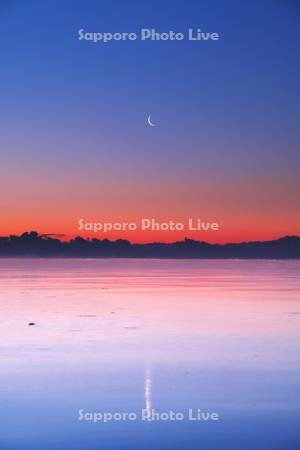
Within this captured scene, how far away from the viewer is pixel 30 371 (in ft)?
43.8

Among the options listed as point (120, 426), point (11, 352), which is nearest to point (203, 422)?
point (120, 426)

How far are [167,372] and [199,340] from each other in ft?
13.0

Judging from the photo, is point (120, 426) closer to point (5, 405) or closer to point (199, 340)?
point (5, 405)

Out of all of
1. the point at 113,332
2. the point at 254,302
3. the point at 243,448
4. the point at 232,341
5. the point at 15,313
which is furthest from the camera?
the point at 254,302

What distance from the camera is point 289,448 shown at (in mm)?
9359

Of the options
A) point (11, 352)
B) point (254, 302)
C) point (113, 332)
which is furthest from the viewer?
point (254, 302)

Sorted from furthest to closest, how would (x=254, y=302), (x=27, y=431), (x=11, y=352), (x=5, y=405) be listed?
1. (x=254, y=302)
2. (x=11, y=352)
3. (x=5, y=405)
4. (x=27, y=431)

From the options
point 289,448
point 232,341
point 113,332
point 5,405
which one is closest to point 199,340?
point 232,341

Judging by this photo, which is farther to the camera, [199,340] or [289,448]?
[199,340]

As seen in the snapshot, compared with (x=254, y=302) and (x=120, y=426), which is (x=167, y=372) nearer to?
(x=120, y=426)

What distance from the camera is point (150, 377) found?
1297 centimetres

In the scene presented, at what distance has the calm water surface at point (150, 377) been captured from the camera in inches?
383

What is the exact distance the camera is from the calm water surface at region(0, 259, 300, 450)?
383 inches

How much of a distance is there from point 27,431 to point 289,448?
2.84 metres
